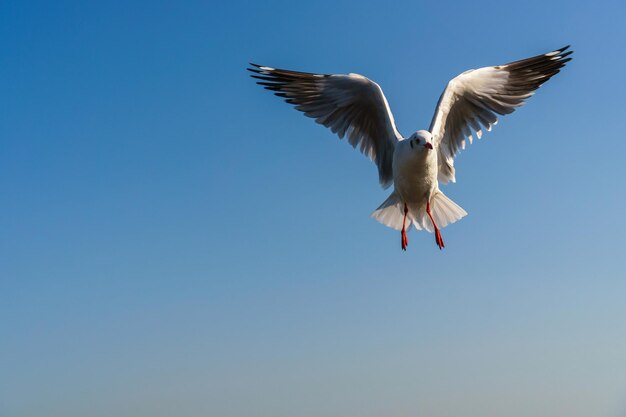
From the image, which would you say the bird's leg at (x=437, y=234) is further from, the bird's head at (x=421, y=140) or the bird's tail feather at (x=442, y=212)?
the bird's head at (x=421, y=140)

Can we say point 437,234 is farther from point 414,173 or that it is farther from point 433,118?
point 433,118

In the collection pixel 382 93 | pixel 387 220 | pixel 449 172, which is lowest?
pixel 387 220

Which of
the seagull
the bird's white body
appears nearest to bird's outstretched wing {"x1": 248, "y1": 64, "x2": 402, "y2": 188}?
the seagull

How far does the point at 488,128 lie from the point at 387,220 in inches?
80.1

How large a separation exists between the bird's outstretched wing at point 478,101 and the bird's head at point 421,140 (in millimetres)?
1118

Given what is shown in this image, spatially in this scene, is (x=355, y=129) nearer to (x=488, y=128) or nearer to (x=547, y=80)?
(x=488, y=128)

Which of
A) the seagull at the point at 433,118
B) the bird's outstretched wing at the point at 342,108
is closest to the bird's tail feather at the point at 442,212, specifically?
→ the seagull at the point at 433,118

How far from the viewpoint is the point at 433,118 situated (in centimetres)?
988

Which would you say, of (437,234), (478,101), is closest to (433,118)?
(478,101)

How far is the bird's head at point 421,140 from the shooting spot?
884 centimetres

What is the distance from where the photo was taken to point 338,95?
10.3 m

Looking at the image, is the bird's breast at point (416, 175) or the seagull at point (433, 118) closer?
the bird's breast at point (416, 175)

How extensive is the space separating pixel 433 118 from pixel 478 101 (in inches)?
35.9

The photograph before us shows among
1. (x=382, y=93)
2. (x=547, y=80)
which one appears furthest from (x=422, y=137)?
(x=547, y=80)
